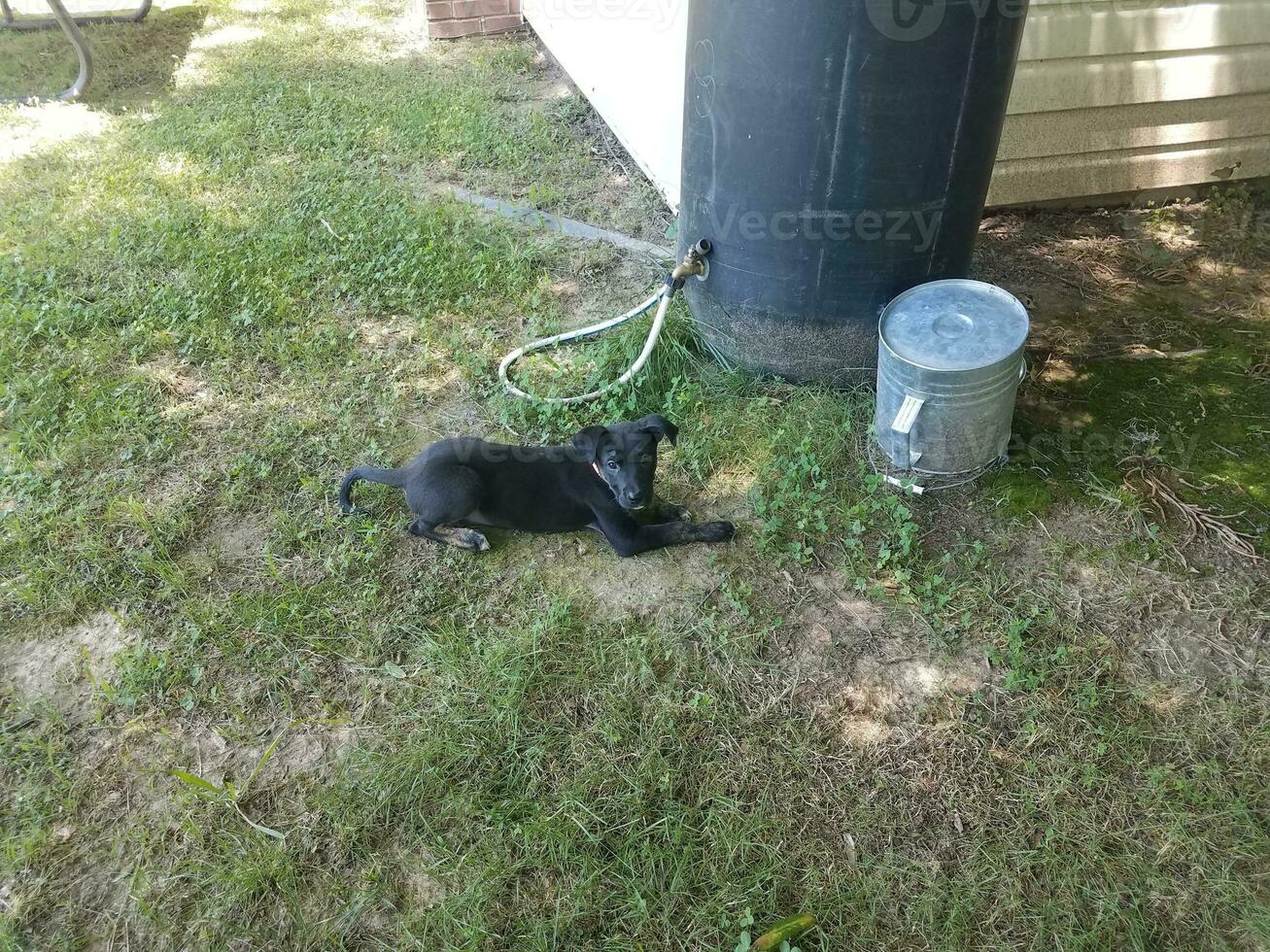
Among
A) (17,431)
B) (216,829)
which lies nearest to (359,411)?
(17,431)

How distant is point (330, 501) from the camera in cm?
358

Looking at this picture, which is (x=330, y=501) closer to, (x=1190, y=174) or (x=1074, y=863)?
(x=1074, y=863)

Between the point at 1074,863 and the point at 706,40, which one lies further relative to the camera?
the point at 706,40

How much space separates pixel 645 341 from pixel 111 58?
6.63 meters

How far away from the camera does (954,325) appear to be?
129 inches

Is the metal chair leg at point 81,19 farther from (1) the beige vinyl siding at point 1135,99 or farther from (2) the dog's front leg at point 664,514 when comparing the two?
(2) the dog's front leg at point 664,514

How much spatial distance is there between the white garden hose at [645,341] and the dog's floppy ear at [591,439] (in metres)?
0.77

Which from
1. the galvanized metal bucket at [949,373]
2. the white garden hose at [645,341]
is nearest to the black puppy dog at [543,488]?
the white garden hose at [645,341]

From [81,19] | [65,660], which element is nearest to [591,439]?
[65,660]

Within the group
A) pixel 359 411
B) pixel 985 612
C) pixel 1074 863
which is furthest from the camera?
pixel 359 411

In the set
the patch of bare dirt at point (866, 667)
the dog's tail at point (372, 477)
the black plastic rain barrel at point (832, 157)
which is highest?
the black plastic rain barrel at point (832, 157)

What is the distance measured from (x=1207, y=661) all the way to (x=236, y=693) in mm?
3186

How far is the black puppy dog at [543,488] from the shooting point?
316cm

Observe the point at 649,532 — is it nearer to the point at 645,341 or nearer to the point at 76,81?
the point at 645,341
